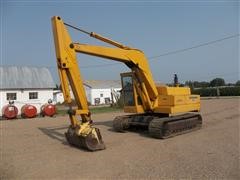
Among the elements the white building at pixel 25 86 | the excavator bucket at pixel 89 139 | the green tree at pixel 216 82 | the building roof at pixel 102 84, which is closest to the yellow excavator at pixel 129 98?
the excavator bucket at pixel 89 139

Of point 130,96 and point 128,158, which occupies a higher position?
point 130,96

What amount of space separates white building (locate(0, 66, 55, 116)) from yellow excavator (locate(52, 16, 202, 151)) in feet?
57.6

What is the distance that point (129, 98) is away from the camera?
12.8m

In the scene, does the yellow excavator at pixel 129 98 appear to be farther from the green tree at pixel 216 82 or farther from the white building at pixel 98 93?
the green tree at pixel 216 82

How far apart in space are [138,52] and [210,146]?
464cm

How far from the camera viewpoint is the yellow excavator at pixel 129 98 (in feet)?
30.8

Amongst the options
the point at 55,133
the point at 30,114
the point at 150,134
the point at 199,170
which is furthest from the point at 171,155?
the point at 30,114

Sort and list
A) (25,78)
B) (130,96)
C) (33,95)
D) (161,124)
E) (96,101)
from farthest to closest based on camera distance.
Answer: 1. (96,101)
2. (25,78)
3. (33,95)
4. (130,96)
5. (161,124)

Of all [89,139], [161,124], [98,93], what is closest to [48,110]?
[161,124]

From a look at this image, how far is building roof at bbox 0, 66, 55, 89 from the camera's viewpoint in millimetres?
28534

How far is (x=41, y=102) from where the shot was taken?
29484mm

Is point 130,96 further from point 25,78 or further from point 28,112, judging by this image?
point 25,78

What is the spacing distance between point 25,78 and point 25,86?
4.23 feet

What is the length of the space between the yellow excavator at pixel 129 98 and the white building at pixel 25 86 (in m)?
17.6
